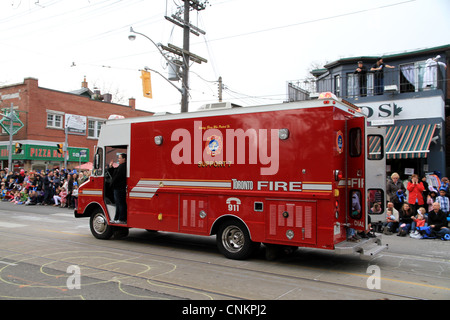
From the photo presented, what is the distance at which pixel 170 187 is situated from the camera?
28.1 ft

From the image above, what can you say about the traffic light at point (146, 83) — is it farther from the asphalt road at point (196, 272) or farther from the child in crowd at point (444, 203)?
the child in crowd at point (444, 203)

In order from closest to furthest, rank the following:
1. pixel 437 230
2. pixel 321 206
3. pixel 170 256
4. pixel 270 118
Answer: pixel 321 206 < pixel 270 118 < pixel 170 256 < pixel 437 230

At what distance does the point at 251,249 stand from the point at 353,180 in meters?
2.51

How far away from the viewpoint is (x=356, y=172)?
7.32 meters

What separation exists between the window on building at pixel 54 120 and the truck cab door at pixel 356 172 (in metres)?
31.1

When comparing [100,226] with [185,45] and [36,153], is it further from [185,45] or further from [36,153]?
[36,153]

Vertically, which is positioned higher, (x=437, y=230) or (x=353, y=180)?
(x=353, y=180)

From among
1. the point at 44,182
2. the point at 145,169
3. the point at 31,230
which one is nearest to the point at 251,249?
the point at 145,169

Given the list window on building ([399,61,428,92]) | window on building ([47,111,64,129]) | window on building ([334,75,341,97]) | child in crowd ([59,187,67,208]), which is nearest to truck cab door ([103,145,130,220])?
child in crowd ([59,187,67,208])

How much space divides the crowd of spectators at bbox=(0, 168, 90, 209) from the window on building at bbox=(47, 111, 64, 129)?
10059mm

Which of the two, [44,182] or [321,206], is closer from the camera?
[321,206]

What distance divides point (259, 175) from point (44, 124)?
2981 cm

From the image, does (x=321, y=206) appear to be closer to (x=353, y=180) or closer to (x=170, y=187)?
(x=353, y=180)

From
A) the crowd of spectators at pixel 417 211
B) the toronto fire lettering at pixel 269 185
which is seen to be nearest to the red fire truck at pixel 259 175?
the toronto fire lettering at pixel 269 185
